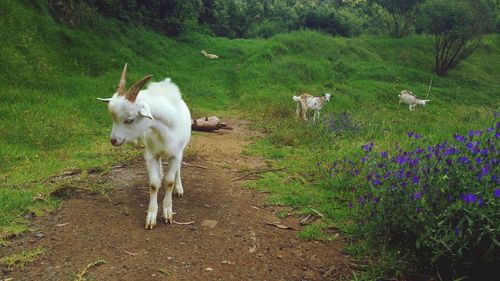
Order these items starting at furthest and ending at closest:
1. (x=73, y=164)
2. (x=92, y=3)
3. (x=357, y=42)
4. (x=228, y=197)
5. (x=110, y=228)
→ (x=357, y=42) < (x=92, y=3) < (x=73, y=164) < (x=228, y=197) < (x=110, y=228)

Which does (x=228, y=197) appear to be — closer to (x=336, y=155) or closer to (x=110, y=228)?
(x=110, y=228)

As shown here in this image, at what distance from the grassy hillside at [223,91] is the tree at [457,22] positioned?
169 centimetres

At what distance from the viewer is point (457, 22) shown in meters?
23.1

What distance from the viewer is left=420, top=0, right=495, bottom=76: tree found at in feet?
75.9

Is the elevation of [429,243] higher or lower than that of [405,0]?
higher

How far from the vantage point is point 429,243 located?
10.6 ft

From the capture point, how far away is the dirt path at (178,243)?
357cm

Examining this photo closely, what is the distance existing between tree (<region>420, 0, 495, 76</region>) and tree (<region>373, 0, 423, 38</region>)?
5.31 meters

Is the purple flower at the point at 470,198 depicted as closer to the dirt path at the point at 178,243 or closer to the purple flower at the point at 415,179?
the purple flower at the point at 415,179

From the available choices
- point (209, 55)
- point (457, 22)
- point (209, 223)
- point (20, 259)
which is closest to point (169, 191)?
point (209, 223)

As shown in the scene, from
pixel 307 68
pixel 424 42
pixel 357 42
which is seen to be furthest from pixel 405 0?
Result: pixel 307 68

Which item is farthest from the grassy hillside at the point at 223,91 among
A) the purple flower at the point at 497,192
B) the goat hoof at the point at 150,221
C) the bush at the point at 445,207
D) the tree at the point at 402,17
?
the tree at the point at 402,17

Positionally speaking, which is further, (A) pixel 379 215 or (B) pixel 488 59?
(B) pixel 488 59

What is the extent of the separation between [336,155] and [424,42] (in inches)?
1013
